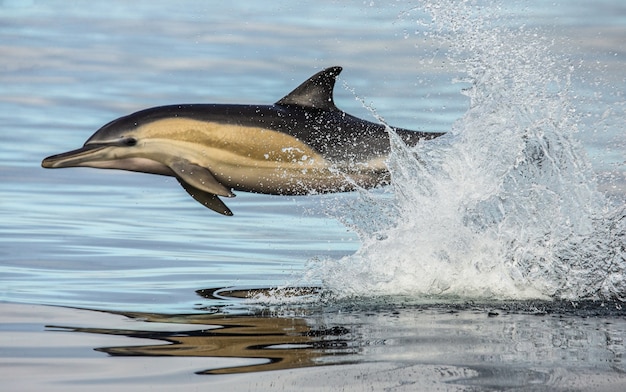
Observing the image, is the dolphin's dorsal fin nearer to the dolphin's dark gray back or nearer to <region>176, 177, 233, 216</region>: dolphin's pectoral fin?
the dolphin's dark gray back

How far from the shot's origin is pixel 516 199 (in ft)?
31.2

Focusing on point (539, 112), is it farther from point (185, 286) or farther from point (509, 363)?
point (509, 363)

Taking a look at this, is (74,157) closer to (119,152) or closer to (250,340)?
(119,152)

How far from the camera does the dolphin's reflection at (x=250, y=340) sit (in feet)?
17.8

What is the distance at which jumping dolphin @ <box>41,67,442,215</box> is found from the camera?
31.1ft

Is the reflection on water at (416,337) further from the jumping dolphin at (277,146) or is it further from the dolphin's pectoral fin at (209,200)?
the dolphin's pectoral fin at (209,200)

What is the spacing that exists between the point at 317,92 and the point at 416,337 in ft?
13.2

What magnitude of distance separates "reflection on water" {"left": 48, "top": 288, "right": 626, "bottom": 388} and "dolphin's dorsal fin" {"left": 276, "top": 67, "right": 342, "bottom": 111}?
7.88ft

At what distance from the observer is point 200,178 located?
31.5 ft

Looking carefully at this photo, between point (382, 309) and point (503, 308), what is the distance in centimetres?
82

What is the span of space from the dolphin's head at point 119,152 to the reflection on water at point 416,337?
259cm

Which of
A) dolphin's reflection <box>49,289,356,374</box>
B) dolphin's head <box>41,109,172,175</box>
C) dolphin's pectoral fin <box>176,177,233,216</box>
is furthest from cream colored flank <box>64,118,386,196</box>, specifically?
dolphin's reflection <box>49,289,356,374</box>

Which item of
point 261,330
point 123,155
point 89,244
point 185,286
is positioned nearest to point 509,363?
point 261,330

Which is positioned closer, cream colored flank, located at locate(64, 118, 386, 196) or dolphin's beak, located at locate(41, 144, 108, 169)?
cream colored flank, located at locate(64, 118, 386, 196)
